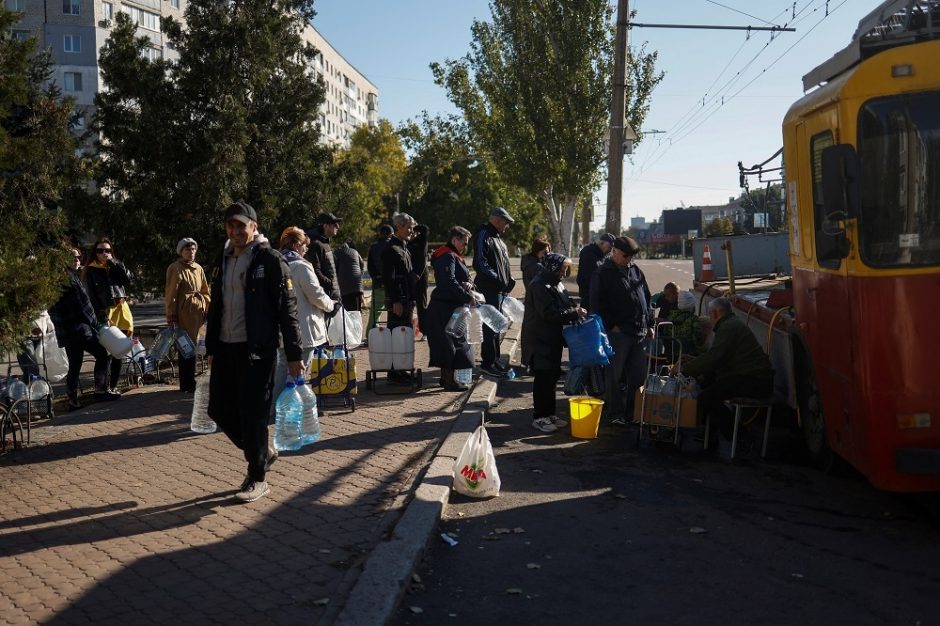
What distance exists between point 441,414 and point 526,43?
27.7m

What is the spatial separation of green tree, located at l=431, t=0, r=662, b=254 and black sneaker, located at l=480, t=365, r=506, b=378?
75.1 ft

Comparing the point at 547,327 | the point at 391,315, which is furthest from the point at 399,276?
the point at 547,327

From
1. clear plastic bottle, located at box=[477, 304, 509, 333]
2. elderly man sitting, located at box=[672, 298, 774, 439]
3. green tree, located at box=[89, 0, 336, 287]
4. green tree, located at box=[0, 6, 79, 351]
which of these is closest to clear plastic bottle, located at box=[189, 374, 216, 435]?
green tree, located at box=[0, 6, 79, 351]

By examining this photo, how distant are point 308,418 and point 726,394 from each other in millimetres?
3572

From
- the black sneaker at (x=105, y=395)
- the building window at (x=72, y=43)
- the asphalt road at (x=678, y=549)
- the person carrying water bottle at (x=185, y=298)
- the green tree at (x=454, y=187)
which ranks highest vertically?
the building window at (x=72, y=43)

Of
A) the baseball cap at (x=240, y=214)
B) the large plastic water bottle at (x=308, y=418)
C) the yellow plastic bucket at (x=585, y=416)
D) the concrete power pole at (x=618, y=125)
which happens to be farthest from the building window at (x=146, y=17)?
the baseball cap at (x=240, y=214)

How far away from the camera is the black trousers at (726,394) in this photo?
860 cm

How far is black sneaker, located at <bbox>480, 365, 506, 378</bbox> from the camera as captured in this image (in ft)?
42.5

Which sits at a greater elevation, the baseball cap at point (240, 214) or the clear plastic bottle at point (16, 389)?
the baseball cap at point (240, 214)

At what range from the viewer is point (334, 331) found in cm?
1161

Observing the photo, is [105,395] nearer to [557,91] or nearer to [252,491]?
[252,491]

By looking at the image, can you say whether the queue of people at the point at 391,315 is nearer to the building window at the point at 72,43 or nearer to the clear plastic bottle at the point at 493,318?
the clear plastic bottle at the point at 493,318

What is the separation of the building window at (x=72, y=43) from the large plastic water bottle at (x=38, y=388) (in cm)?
5823

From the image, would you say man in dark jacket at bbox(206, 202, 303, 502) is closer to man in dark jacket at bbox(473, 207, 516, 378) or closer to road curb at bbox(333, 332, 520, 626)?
road curb at bbox(333, 332, 520, 626)
